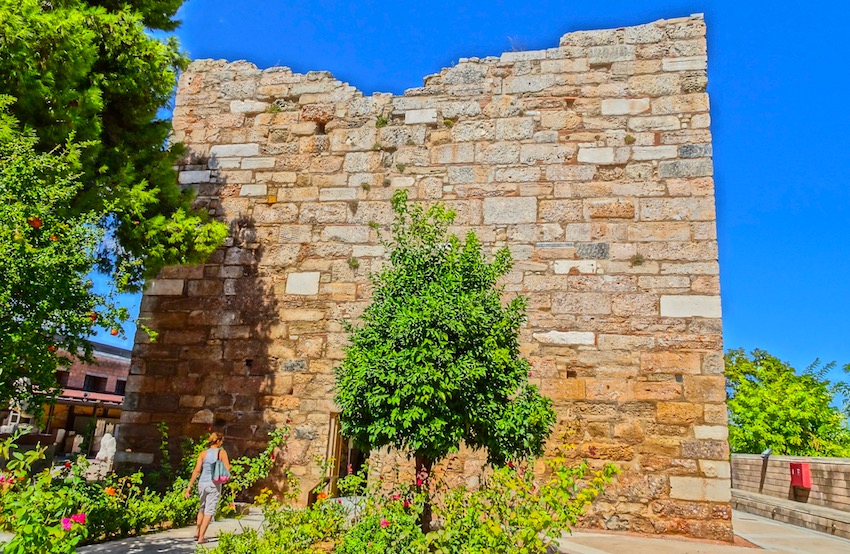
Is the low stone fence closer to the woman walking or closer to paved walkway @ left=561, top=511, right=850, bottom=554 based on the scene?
paved walkway @ left=561, top=511, right=850, bottom=554

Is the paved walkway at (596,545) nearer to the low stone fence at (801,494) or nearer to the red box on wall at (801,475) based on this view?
the low stone fence at (801,494)

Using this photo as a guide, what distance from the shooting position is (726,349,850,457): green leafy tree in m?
22.2

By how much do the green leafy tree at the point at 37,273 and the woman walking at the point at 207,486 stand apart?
1704 mm

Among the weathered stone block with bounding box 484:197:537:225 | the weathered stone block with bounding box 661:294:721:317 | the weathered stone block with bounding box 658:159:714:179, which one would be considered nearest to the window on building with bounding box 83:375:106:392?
the weathered stone block with bounding box 484:197:537:225

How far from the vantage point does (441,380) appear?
4641 mm

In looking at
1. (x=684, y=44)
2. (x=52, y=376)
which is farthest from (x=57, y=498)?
(x=684, y=44)

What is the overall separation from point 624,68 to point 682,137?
1106 mm

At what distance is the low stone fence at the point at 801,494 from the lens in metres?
9.81

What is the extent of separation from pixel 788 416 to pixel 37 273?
2496 centimetres

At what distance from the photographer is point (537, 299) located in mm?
6785

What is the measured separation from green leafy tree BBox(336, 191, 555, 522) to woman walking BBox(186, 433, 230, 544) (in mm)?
1464

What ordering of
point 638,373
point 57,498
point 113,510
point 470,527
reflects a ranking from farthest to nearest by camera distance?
point 638,373, point 113,510, point 470,527, point 57,498

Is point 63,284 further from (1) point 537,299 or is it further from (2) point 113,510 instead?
(1) point 537,299

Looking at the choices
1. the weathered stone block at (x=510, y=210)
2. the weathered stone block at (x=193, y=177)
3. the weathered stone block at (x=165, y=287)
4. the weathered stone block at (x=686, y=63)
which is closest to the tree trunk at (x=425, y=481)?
the weathered stone block at (x=510, y=210)
